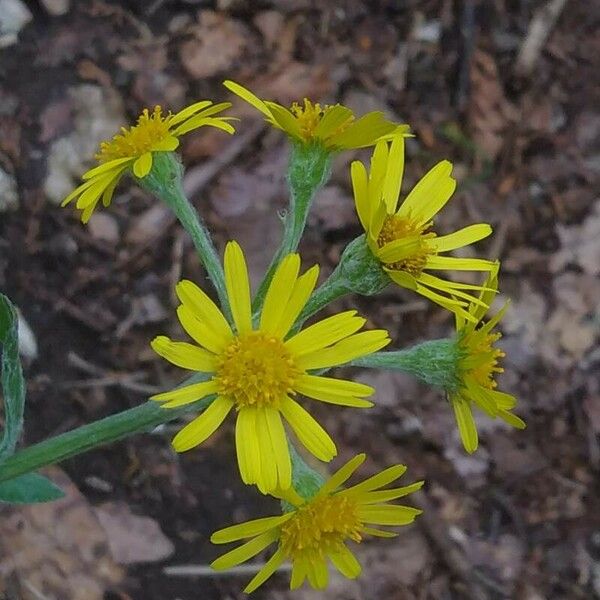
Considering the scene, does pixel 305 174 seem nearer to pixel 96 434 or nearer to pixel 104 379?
pixel 96 434

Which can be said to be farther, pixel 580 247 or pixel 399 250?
pixel 580 247

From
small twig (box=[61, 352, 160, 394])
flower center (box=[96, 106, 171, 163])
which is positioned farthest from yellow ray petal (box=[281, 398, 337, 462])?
small twig (box=[61, 352, 160, 394])

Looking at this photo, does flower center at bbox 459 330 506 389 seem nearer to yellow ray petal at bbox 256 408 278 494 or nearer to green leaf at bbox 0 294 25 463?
yellow ray petal at bbox 256 408 278 494

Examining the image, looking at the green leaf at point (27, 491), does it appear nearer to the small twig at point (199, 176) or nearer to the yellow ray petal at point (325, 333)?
the yellow ray petal at point (325, 333)

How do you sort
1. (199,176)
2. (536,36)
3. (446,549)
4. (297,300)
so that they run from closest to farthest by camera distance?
(297,300), (446,549), (199,176), (536,36)

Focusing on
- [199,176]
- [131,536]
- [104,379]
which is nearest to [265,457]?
[131,536]

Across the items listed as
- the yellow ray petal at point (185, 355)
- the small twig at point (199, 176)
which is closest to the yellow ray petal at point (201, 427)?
the yellow ray petal at point (185, 355)
